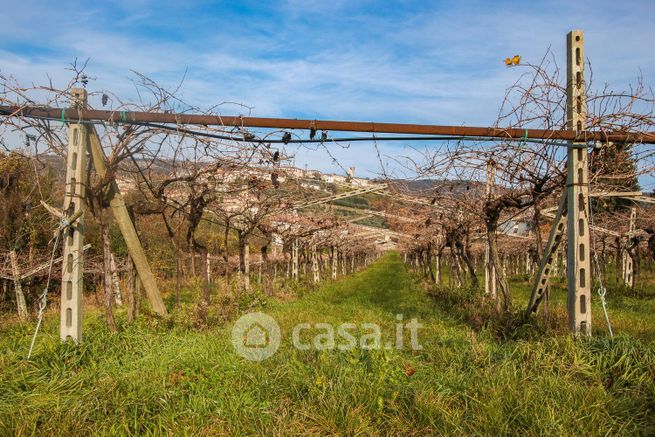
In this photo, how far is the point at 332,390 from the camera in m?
3.80

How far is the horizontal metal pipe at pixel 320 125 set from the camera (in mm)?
5109

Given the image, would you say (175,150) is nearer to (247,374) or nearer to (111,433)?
(247,374)

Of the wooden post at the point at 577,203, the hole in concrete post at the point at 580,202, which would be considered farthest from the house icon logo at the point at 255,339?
the hole in concrete post at the point at 580,202

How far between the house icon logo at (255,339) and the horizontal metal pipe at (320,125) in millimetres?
2519

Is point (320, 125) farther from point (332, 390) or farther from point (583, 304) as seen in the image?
point (583, 304)

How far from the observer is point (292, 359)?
4.71m

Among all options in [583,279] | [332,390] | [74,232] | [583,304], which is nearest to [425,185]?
[583,279]

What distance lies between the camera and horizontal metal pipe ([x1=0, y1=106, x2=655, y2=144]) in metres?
5.11

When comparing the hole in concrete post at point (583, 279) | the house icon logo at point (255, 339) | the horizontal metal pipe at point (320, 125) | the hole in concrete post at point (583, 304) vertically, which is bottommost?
the house icon logo at point (255, 339)

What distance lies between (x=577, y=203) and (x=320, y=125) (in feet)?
9.66

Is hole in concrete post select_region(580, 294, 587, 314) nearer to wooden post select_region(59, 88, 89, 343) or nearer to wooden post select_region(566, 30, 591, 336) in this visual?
wooden post select_region(566, 30, 591, 336)

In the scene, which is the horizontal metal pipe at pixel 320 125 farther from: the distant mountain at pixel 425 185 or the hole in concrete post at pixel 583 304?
Answer: the distant mountain at pixel 425 185

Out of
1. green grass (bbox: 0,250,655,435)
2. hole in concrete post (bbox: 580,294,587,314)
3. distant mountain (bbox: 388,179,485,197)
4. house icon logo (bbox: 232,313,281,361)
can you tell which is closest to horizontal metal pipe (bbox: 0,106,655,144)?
hole in concrete post (bbox: 580,294,587,314)

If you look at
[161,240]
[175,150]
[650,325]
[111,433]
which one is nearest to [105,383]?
[111,433]
